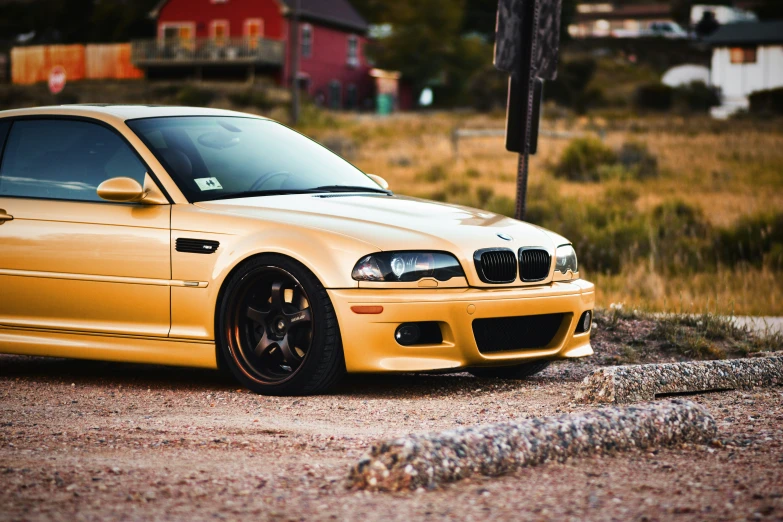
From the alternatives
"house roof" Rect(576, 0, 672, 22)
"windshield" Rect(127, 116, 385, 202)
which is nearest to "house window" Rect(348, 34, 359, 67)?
"windshield" Rect(127, 116, 385, 202)

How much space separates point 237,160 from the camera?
6.87 m

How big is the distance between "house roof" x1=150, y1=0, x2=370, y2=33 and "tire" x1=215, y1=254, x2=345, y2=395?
153 feet

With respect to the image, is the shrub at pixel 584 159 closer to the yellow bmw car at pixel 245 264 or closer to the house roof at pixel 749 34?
the yellow bmw car at pixel 245 264

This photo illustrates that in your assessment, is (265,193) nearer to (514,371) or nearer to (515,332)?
(515,332)

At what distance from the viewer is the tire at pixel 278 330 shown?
582cm

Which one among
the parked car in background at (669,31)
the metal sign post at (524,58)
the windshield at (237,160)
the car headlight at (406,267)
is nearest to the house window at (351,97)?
the parked car in background at (669,31)

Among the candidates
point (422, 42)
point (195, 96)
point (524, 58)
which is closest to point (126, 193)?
point (524, 58)

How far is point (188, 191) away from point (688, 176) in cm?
1935

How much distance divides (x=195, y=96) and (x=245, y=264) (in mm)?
41564

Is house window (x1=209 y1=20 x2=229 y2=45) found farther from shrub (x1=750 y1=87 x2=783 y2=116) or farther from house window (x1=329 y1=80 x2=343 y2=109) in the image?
shrub (x1=750 y1=87 x2=783 y2=116)

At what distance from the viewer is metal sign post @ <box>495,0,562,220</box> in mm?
8531

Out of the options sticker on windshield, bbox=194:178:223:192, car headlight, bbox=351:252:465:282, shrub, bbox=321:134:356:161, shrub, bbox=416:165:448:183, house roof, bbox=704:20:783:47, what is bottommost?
shrub, bbox=321:134:356:161

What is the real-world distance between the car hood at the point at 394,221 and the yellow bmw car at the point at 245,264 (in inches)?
0.6

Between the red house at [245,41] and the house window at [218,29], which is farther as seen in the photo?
the house window at [218,29]
